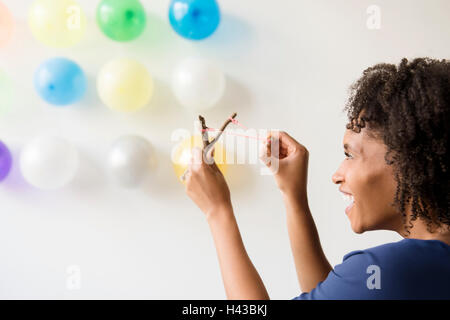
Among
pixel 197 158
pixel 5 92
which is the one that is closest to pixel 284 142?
pixel 197 158

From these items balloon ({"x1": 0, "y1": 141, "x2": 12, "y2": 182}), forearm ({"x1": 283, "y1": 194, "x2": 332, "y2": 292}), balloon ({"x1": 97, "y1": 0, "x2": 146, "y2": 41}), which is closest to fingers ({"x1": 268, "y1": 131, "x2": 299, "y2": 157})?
forearm ({"x1": 283, "y1": 194, "x2": 332, "y2": 292})

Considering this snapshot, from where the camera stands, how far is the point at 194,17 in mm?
1213

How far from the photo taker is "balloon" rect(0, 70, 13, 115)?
1.26m

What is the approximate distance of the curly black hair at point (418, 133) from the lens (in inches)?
27.5

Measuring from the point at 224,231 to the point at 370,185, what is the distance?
0.27 metres

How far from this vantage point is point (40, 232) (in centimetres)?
136

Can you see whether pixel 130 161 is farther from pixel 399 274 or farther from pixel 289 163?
pixel 399 274

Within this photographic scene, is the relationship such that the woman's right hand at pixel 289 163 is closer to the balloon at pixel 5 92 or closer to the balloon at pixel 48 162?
the balloon at pixel 48 162

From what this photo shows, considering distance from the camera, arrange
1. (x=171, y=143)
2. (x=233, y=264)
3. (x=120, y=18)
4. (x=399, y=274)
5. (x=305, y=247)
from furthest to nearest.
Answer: (x=171, y=143), (x=120, y=18), (x=305, y=247), (x=233, y=264), (x=399, y=274)

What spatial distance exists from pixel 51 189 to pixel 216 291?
614 millimetres

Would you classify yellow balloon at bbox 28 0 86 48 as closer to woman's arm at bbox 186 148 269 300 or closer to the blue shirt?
woman's arm at bbox 186 148 269 300
